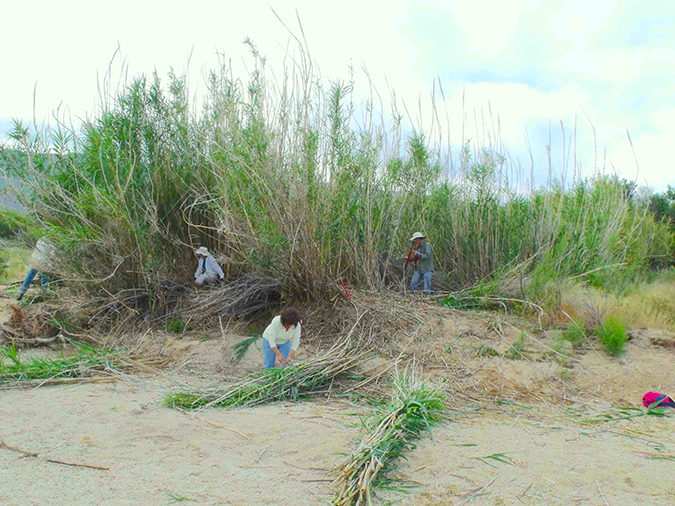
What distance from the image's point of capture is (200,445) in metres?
3.27

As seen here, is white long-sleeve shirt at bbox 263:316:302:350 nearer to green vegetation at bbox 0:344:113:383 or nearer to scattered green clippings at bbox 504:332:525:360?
green vegetation at bbox 0:344:113:383

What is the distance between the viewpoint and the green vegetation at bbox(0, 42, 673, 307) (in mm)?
6172

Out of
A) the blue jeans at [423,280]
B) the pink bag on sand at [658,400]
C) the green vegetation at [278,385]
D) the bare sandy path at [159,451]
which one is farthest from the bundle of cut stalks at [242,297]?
the pink bag on sand at [658,400]

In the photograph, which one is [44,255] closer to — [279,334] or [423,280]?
[279,334]

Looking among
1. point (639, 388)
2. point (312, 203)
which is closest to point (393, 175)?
point (312, 203)

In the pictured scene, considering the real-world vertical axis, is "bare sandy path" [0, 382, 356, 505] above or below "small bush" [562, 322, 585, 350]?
below

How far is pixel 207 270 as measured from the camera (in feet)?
23.3

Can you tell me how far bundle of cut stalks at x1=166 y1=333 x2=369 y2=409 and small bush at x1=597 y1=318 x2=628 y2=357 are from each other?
297cm

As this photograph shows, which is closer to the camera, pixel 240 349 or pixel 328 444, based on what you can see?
pixel 328 444

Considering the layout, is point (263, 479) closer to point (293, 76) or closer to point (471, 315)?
point (471, 315)

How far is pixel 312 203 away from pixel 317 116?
1.12 meters

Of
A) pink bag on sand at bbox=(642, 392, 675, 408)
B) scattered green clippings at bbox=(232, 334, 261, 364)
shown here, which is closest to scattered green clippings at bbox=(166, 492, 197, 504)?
scattered green clippings at bbox=(232, 334, 261, 364)

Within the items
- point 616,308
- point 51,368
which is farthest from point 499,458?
point 616,308

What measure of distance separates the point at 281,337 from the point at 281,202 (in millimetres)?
1640
